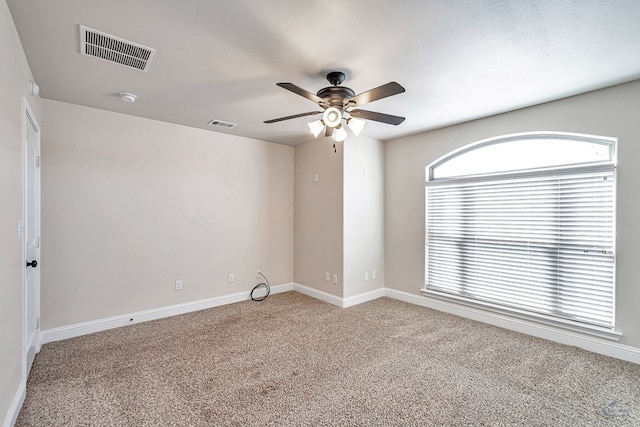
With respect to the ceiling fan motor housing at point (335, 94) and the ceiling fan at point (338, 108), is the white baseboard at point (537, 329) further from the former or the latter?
the ceiling fan motor housing at point (335, 94)

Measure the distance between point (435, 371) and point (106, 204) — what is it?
3.90 meters

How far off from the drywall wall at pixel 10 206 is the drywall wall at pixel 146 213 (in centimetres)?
114

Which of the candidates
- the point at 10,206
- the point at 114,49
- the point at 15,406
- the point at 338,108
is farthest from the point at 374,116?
the point at 15,406

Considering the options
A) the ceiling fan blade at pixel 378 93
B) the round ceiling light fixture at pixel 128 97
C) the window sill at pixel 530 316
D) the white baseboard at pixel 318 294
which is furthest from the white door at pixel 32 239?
the window sill at pixel 530 316

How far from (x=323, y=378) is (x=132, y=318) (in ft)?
8.45

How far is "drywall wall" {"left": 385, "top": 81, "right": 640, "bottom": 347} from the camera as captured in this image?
2.71 meters

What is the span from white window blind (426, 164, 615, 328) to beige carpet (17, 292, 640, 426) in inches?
19.4

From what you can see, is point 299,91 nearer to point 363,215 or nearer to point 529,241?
point 363,215

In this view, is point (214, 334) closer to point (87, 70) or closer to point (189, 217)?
point (189, 217)

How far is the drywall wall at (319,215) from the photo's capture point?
4.39 metres

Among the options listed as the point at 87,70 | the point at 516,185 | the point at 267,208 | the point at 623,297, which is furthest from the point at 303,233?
the point at 623,297

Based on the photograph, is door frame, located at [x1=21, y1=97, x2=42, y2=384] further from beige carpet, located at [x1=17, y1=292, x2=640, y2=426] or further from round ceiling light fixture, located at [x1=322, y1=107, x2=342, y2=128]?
round ceiling light fixture, located at [x1=322, y1=107, x2=342, y2=128]

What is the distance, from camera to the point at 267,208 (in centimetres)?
490

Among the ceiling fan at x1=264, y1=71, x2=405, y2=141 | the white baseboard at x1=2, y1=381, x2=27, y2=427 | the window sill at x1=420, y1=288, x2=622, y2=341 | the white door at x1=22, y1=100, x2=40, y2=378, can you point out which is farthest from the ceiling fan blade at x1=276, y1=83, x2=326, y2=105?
the window sill at x1=420, y1=288, x2=622, y2=341
